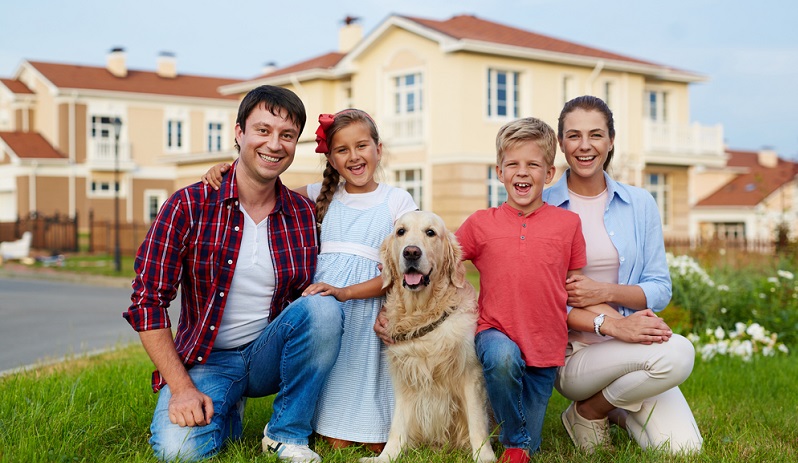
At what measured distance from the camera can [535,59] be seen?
25891 mm

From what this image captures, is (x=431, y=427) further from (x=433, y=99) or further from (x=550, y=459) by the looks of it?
(x=433, y=99)

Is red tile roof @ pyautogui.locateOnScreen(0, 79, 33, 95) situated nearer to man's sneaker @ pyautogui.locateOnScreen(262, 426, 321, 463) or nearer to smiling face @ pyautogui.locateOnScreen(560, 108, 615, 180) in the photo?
man's sneaker @ pyautogui.locateOnScreen(262, 426, 321, 463)

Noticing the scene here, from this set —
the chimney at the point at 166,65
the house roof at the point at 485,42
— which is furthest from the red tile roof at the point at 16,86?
the house roof at the point at 485,42

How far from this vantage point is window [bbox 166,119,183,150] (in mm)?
44375

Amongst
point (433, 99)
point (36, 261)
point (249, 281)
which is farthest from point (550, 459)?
point (36, 261)

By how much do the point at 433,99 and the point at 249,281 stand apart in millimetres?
21781

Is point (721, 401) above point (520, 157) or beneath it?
beneath

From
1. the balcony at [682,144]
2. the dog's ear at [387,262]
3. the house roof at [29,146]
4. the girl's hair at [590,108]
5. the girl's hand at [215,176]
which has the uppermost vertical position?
the house roof at [29,146]

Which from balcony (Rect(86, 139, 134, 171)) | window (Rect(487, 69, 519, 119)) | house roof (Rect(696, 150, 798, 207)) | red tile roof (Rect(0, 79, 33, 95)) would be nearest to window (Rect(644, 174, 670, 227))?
window (Rect(487, 69, 519, 119))

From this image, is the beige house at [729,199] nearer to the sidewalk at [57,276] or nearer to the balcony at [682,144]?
the balcony at [682,144]

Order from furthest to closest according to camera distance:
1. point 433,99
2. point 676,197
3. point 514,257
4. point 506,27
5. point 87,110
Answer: point 87,110, point 676,197, point 506,27, point 433,99, point 514,257

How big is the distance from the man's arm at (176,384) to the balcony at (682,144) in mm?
27929

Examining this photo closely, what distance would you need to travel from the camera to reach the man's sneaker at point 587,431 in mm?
4305

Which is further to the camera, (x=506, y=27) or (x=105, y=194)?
(x=105, y=194)
